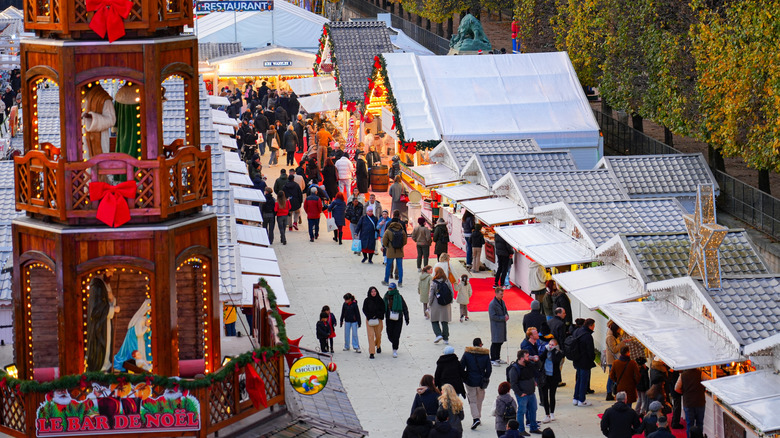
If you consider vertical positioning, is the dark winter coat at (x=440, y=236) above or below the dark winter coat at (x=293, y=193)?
below

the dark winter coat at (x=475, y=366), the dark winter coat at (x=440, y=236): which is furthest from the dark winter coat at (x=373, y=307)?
the dark winter coat at (x=440, y=236)

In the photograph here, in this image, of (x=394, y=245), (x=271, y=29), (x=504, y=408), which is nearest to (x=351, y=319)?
(x=394, y=245)

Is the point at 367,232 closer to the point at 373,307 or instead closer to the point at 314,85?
the point at 373,307

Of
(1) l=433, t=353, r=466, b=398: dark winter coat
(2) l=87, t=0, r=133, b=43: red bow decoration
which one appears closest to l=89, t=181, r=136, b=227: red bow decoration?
(2) l=87, t=0, r=133, b=43: red bow decoration

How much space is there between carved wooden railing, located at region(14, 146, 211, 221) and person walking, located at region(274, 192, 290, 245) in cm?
1756

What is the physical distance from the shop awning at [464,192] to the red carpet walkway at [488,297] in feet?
7.26

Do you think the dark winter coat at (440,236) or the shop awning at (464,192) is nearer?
the dark winter coat at (440,236)

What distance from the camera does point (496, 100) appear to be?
35219mm

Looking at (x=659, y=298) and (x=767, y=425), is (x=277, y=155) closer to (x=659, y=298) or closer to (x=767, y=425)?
(x=659, y=298)

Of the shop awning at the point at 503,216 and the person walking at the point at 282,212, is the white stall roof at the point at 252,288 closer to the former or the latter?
the shop awning at the point at 503,216

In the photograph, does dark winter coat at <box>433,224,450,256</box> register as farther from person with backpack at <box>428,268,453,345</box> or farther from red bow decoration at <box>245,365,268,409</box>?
red bow decoration at <box>245,365,268,409</box>

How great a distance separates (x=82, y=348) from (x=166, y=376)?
2.94 feet

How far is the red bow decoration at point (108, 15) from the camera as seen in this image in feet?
Result: 38.1

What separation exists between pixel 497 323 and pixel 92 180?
403 inches
